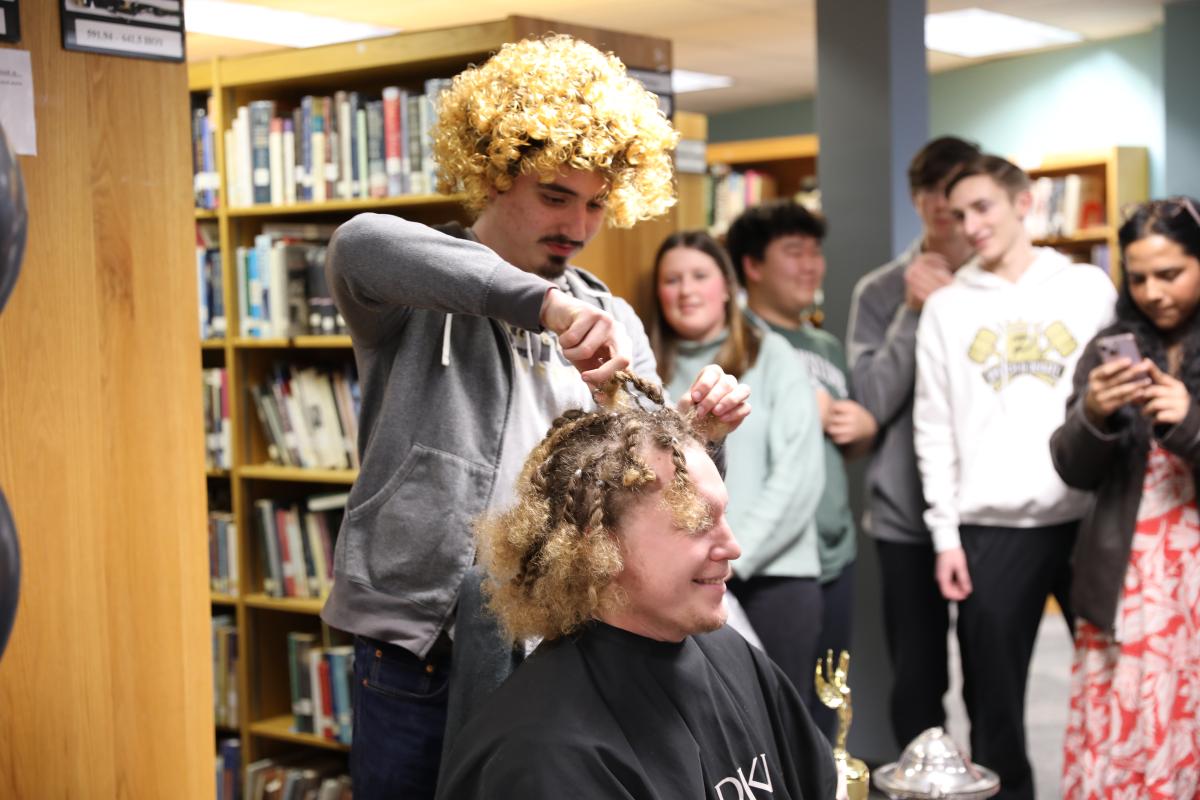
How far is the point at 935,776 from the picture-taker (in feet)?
7.73

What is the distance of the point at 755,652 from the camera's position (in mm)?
1731

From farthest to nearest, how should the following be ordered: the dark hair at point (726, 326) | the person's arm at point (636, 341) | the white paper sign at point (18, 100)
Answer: the dark hair at point (726, 326)
the white paper sign at point (18, 100)
the person's arm at point (636, 341)

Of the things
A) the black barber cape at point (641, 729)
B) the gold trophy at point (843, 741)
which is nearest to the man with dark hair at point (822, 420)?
the gold trophy at point (843, 741)

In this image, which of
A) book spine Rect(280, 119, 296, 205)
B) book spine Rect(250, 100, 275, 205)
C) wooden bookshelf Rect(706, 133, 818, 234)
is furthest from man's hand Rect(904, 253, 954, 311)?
wooden bookshelf Rect(706, 133, 818, 234)

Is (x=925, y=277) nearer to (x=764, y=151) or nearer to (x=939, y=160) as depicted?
(x=939, y=160)

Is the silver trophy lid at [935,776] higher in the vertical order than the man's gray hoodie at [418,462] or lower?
lower

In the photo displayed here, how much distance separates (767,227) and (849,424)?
637 millimetres

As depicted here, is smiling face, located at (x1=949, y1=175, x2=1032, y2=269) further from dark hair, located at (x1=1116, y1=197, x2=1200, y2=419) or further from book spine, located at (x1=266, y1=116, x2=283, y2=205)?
book spine, located at (x1=266, y1=116, x2=283, y2=205)

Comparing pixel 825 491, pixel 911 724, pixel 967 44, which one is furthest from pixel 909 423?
pixel 967 44

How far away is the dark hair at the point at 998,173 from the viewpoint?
3215mm

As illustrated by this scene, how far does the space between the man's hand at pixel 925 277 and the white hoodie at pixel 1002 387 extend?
0.50 feet

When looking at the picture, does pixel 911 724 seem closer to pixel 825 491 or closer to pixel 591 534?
pixel 825 491

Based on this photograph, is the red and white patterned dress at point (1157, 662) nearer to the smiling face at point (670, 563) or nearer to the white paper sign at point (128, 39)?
the smiling face at point (670, 563)

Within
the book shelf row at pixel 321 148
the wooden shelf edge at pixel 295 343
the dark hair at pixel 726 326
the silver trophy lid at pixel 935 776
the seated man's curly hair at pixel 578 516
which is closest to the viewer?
the seated man's curly hair at pixel 578 516
